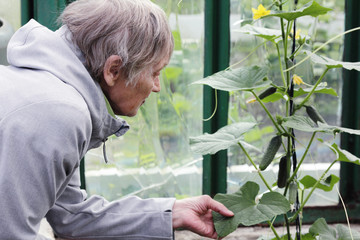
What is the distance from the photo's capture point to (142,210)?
6.52 ft

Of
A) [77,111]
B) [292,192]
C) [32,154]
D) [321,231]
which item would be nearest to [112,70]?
[77,111]

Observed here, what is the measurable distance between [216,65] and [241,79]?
1156mm

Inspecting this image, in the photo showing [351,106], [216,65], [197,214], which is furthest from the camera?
[351,106]

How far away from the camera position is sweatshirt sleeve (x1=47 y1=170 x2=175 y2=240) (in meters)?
1.95

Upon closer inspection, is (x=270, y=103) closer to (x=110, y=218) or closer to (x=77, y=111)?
(x=110, y=218)

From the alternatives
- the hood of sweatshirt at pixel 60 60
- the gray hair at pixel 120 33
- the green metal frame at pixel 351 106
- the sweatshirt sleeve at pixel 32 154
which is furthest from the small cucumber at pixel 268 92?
the green metal frame at pixel 351 106

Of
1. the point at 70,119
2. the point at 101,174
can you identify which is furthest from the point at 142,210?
the point at 101,174

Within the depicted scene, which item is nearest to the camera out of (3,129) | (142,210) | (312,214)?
(3,129)

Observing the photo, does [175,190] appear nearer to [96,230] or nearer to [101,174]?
[101,174]

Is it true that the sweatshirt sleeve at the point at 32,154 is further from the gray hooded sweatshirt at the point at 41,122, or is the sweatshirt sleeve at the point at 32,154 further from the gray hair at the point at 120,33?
the gray hair at the point at 120,33

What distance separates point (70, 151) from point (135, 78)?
341mm

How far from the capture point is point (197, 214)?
1951mm

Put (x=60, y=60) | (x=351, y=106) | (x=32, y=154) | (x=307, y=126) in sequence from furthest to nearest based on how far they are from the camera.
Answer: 1. (x=351, y=106)
2. (x=307, y=126)
3. (x=60, y=60)
4. (x=32, y=154)

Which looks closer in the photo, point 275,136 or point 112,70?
point 112,70
